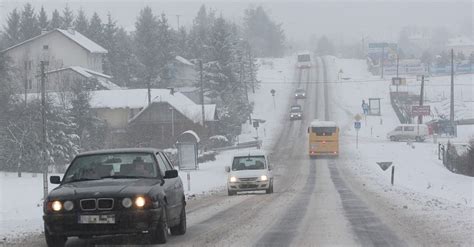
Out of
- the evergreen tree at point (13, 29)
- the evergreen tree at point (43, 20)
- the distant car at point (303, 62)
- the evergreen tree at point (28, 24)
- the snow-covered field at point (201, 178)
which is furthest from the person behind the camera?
the distant car at point (303, 62)

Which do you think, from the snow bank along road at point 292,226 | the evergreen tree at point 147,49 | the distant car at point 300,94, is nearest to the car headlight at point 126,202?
the snow bank along road at point 292,226

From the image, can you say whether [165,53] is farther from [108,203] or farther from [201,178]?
[108,203]

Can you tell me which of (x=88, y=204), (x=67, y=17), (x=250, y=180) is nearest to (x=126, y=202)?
(x=88, y=204)

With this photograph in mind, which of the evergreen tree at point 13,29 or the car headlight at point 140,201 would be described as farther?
the evergreen tree at point 13,29

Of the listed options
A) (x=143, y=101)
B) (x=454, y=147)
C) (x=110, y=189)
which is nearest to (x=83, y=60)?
(x=143, y=101)

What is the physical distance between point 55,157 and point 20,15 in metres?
73.0

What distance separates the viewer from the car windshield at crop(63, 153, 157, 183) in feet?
43.7

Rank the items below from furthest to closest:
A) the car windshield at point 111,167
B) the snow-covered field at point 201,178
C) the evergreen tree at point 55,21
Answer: the evergreen tree at point 55,21
the snow-covered field at point 201,178
the car windshield at point 111,167

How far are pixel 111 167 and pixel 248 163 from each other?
19989 mm

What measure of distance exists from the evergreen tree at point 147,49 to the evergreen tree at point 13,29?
1784 centimetres

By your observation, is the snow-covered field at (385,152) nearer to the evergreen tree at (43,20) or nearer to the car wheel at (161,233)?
the car wheel at (161,233)

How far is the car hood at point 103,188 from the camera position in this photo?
12008mm

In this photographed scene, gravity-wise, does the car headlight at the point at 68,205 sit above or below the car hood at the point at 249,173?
above

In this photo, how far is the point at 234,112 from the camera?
8862 centimetres
